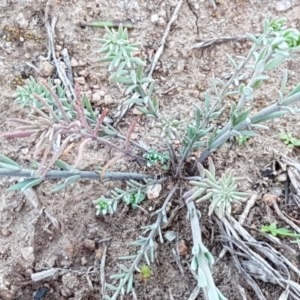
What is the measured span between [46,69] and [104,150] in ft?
1.41

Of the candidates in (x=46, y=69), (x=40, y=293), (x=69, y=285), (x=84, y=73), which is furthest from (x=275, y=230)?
(x=46, y=69)

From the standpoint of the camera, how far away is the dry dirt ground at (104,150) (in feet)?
5.95

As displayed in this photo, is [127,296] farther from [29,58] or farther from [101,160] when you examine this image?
[29,58]

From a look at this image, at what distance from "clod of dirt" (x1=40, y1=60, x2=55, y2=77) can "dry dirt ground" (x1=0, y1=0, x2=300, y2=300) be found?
0.05 m

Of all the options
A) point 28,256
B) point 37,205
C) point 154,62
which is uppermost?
point 154,62

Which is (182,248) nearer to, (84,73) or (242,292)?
(242,292)

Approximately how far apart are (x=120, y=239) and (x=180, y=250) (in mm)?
225

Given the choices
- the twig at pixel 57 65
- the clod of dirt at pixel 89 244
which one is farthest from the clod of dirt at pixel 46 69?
the clod of dirt at pixel 89 244

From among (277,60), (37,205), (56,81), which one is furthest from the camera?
(56,81)

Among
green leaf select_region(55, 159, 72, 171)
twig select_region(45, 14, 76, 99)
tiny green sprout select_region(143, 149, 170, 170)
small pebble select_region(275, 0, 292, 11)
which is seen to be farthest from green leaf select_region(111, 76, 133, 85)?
small pebble select_region(275, 0, 292, 11)

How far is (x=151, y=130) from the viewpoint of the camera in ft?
6.43

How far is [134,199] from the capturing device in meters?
1.82

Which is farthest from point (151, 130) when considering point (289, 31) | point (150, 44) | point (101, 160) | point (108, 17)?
point (289, 31)

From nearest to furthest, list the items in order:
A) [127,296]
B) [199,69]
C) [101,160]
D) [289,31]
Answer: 1. [289,31]
2. [127,296]
3. [101,160]
4. [199,69]
